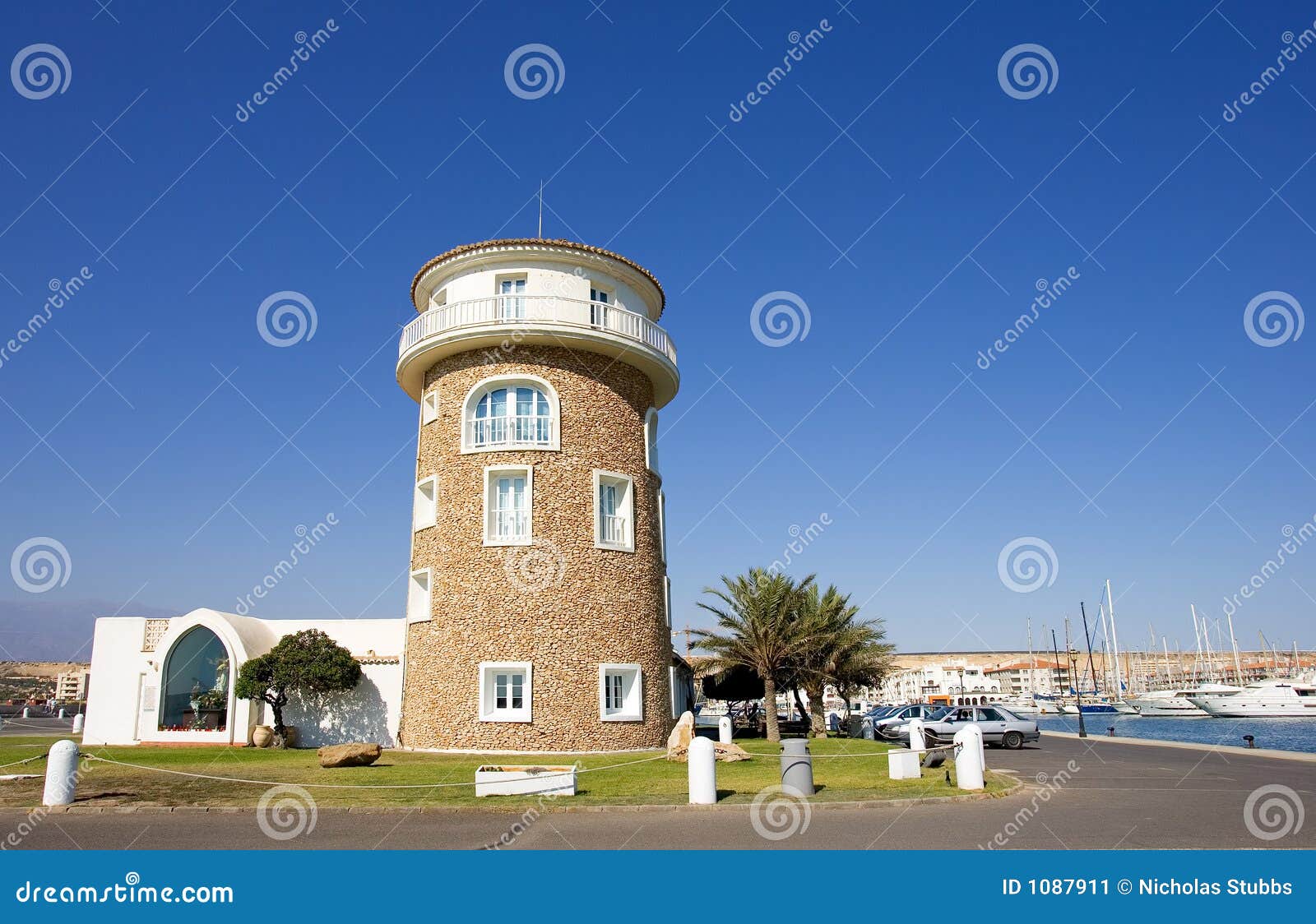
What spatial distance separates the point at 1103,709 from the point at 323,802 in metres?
125

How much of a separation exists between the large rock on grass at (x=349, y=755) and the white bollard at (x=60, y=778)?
5.71 metres

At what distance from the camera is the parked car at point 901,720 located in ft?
103

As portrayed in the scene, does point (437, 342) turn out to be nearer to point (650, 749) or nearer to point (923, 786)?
point (650, 749)

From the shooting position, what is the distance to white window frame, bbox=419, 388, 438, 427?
26.0 meters

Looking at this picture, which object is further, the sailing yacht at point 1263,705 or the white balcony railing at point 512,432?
the sailing yacht at point 1263,705

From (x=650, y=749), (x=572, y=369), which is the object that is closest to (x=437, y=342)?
(x=572, y=369)

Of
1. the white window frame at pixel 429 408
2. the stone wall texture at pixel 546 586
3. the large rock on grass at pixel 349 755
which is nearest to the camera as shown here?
the large rock on grass at pixel 349 755

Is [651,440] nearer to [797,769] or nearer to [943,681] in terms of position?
[797,769]

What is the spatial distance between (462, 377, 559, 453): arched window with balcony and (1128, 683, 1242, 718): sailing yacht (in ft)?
330

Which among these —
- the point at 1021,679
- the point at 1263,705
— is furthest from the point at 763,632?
the point at 1021,679

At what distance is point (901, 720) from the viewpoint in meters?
31.7

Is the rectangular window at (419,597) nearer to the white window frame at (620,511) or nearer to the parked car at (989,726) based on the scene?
the white window frame at (620,511)

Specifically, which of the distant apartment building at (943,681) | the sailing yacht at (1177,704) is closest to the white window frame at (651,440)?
the sailing yacht at (1177,704)

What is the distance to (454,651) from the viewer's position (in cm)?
2355
